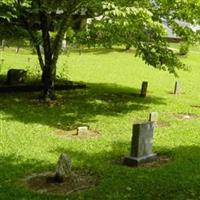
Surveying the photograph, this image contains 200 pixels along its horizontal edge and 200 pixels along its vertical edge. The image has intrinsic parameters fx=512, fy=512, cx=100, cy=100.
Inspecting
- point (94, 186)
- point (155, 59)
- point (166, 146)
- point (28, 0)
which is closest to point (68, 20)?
point (28, 0)

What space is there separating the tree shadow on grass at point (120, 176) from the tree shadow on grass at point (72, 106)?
4.14m

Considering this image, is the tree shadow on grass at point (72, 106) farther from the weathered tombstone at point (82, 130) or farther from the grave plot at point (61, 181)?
the grave plot at point (61, 181)

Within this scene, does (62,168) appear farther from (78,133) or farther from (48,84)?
(48,84)

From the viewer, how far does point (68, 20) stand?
21234 mm

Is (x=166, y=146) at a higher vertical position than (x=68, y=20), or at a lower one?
lower

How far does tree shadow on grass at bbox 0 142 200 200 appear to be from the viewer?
10.9 meters

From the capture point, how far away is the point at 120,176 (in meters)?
12.3


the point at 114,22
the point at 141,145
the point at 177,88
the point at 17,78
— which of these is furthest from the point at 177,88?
the point at 141,145

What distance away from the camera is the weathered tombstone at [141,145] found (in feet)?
43.9

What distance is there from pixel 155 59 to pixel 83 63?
2147cm

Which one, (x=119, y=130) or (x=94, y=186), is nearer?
(x=94, y=186)

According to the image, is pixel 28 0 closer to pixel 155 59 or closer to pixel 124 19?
pixel 124 19

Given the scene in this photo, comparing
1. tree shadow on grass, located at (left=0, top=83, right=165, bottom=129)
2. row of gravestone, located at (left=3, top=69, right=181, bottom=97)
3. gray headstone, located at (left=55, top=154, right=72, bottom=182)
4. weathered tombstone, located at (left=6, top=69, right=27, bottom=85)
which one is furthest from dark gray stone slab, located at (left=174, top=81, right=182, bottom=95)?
gray headstone, located at (left=55, top=154, right=72, bottom=182)

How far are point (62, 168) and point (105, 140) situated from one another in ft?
15.1
